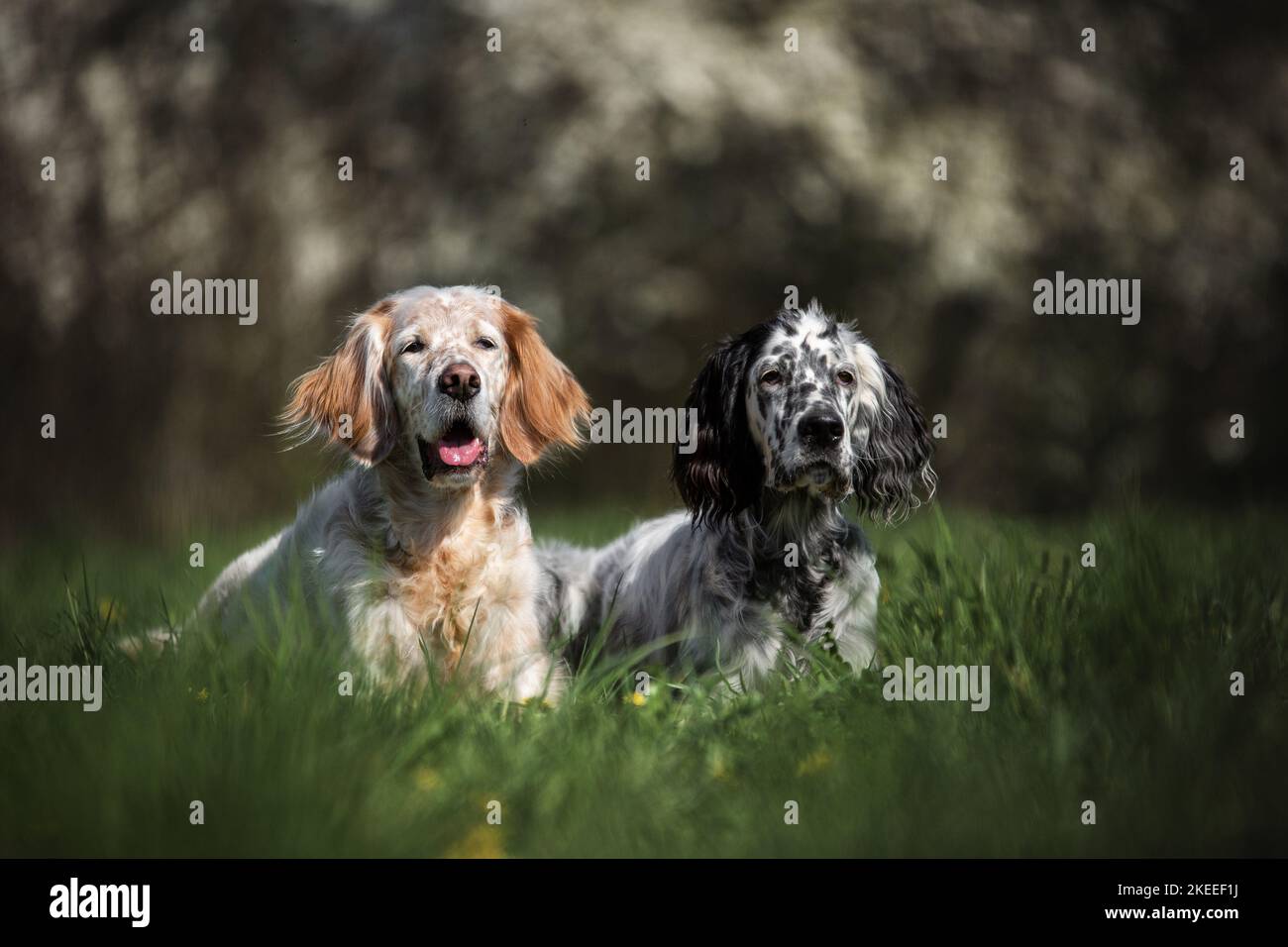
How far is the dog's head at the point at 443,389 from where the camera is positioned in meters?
3.34

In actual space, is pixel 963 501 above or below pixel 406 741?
above

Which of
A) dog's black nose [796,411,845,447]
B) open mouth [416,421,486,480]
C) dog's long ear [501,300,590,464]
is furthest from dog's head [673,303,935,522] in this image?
open mouth [416,421,486,480]

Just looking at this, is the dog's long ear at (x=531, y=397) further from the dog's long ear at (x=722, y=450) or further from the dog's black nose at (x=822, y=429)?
the dog's black nose at (x=822, y=429)

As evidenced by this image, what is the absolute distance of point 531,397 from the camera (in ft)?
11.9

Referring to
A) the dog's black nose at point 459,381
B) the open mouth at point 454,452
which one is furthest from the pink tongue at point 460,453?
the dog's black nose at point 459,381

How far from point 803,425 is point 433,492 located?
1031mm

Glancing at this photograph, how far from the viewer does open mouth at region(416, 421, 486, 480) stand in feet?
11.0

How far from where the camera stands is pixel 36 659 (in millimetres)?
3217

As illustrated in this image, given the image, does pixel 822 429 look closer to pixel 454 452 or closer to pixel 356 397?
pixel 454 452

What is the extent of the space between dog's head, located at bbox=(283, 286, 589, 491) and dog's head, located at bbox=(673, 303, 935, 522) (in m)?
0.42

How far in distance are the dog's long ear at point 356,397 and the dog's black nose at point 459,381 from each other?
0.80 feet
